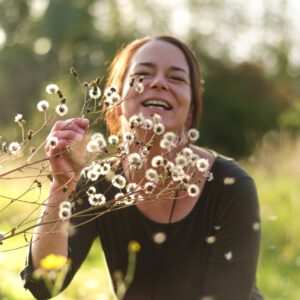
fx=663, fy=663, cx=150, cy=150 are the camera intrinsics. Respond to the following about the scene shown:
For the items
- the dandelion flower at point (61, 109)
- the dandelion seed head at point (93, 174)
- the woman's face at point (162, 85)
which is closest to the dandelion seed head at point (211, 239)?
the woman's face at point (162, 85)

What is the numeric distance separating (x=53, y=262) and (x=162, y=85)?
0.81m

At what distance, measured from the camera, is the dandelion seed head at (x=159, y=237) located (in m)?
2.78

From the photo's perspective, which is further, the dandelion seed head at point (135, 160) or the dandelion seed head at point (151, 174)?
the dandelion seed head at point (151, 174)

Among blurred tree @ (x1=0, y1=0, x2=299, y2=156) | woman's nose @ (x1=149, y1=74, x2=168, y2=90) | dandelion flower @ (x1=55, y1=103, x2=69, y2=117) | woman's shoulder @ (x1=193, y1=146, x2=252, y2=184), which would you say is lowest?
woman's shoulder @ (x1=193, y1=146, x2=252, y2=184)

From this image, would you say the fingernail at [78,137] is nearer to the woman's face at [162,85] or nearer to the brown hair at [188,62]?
the woman's face at [162,85]

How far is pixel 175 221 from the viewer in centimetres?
280

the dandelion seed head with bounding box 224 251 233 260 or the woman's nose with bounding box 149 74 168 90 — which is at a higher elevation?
the woman's nose with bounding box 149 74 168 90

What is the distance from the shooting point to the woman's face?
261cm

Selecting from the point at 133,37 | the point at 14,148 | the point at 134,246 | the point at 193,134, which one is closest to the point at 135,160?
the point at 14,148

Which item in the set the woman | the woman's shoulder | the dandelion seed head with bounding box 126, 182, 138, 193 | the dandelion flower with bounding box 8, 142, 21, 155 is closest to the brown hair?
the woman

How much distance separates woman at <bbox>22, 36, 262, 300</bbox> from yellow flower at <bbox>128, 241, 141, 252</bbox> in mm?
28

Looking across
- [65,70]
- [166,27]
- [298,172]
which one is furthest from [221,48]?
[298,172]

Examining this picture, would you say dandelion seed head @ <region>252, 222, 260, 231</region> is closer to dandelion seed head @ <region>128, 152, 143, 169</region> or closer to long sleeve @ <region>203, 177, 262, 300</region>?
long sleeve @ <region>203, 177, 262, 300</region>

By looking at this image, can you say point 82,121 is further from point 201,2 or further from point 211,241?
point 201,2
